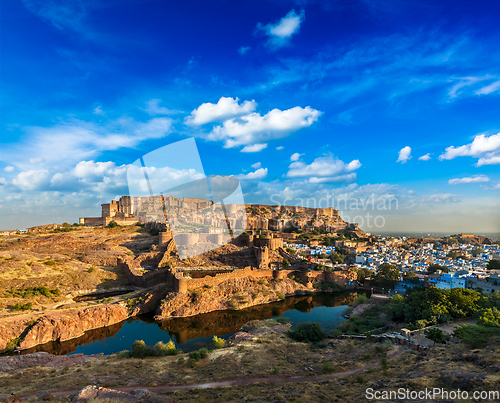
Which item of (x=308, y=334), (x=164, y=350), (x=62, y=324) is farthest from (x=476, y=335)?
(x=62, y=324)

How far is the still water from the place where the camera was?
48.2ft

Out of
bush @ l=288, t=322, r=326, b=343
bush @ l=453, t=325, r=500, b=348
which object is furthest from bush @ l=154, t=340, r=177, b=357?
bush @ l=453, t=325, r=500, b=348

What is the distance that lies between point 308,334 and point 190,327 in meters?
7.99

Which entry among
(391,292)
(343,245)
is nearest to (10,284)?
(391,292)

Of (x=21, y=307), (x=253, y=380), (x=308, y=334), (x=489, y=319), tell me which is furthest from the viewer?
(x=21, y=307)

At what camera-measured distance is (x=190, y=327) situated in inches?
695

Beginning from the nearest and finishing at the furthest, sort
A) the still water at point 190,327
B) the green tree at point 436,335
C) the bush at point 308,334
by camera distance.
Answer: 1. the green tree at point 436,335
2. the bush at point 308,334
3. the still water at point 190,327

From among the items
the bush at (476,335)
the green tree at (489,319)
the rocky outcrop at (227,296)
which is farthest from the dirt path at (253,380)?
the rocky outcrop at (227,296)

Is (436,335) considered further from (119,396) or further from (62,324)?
(62,324)

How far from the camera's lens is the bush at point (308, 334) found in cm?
1398

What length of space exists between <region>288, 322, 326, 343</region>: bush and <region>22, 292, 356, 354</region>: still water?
2336 mm

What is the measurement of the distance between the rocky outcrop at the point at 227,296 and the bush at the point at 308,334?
25.8ft

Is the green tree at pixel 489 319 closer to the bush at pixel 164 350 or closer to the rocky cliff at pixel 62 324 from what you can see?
the bush at pixel 164 350

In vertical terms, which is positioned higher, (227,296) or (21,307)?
(21,307)
